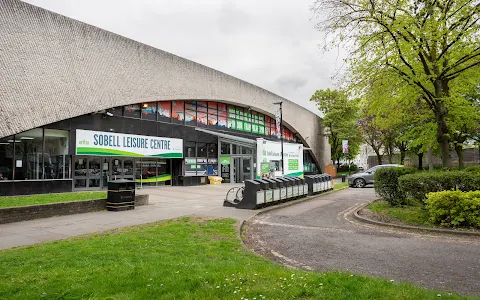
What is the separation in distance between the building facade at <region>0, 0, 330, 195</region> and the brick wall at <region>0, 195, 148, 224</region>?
7797 millimetres

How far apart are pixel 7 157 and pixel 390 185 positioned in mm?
18304

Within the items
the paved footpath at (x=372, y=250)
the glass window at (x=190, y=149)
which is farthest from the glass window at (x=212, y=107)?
the paved footpath at (x=372, y=250)

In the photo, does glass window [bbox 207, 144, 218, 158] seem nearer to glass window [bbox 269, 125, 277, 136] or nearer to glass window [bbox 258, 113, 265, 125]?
glass window [bbox 258, 113, 265, 125]

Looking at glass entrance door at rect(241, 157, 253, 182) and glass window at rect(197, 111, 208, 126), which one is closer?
glass window at rect(197, 111, 208, 126)

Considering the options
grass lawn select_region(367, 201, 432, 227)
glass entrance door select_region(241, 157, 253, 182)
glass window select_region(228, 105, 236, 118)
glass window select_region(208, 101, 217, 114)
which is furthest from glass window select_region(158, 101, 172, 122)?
grass lawn select_region(367, 201, 432, 227)

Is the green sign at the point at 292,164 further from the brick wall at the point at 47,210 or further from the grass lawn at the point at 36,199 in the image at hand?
the brick wall at the point at 47,210

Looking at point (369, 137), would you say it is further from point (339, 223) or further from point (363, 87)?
point (339, 223)

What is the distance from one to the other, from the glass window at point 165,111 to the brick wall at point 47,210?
13991 mm

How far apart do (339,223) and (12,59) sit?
1742cm

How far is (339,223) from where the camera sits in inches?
398

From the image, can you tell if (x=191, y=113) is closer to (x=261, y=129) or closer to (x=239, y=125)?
(x=239, y=125)

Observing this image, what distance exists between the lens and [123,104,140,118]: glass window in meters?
23.0

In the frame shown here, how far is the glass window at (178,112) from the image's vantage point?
26.9 metres

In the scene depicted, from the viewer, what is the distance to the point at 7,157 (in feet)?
55.7
